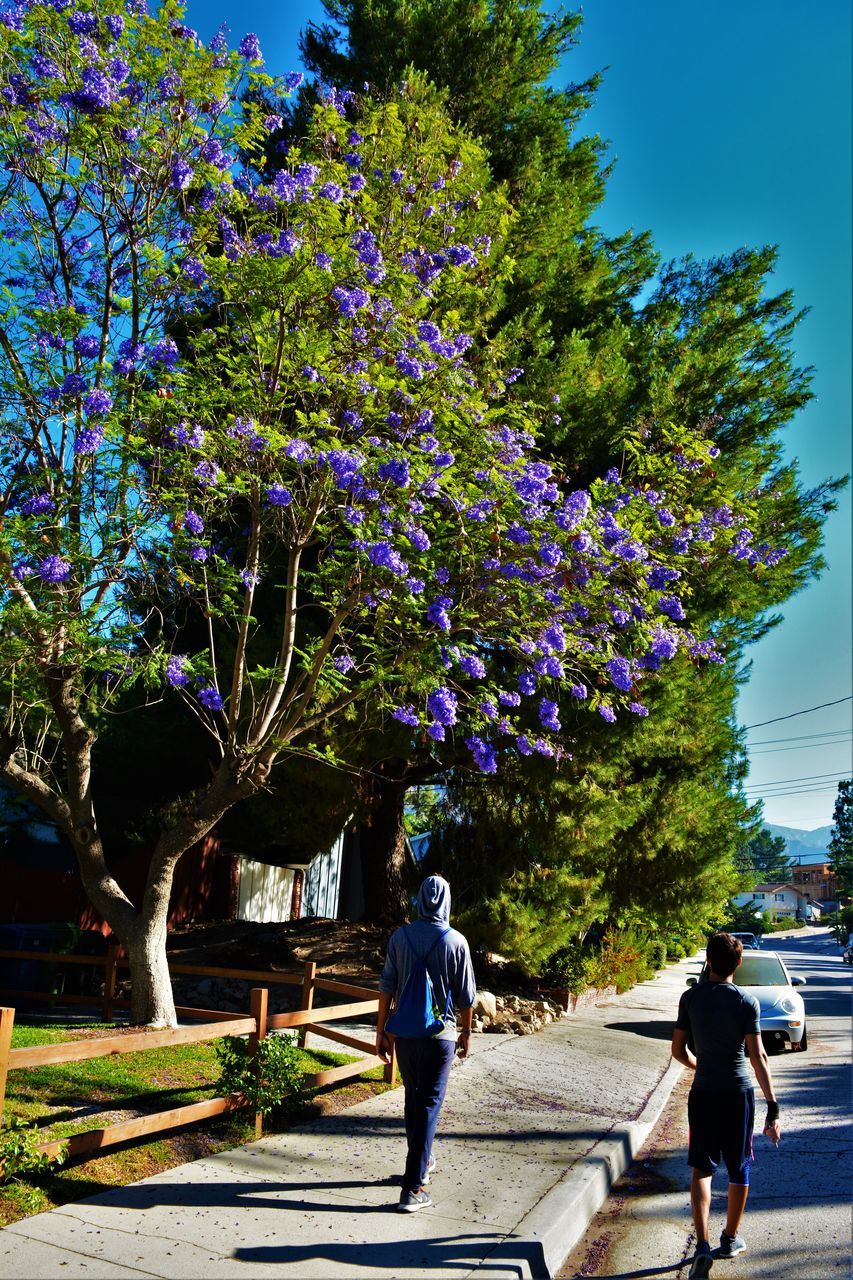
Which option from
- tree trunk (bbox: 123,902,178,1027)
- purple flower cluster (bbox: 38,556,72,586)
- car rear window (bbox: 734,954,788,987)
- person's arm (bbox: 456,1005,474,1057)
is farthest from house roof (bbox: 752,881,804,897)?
purple flower cluster (bbox: 38,556,72,586)

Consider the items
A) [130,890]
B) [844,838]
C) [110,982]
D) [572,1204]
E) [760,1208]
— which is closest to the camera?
[572,1204]

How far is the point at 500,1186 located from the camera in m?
5.81

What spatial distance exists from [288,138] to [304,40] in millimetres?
2964

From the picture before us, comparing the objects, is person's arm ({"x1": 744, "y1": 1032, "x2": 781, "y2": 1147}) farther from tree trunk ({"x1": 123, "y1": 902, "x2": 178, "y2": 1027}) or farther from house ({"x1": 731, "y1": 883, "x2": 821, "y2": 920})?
house ({"x1": 731, "y1": 883, "x2": 821, "y2": 920})

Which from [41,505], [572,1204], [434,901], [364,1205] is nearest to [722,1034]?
[572,1204]

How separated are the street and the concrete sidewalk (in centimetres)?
18

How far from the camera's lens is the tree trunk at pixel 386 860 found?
1496 cm

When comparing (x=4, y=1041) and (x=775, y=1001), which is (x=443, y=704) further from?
(x=775, y=1001)

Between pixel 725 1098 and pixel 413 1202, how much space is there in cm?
176

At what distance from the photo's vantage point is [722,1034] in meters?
5.09

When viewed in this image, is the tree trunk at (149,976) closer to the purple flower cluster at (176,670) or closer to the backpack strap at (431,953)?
the purple flower cluster at (176,670)

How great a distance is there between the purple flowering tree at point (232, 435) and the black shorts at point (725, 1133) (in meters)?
4.19

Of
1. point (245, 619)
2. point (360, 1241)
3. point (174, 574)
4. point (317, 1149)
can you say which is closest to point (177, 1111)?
point (317, 1149)

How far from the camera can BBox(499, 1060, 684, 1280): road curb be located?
4.83 m
